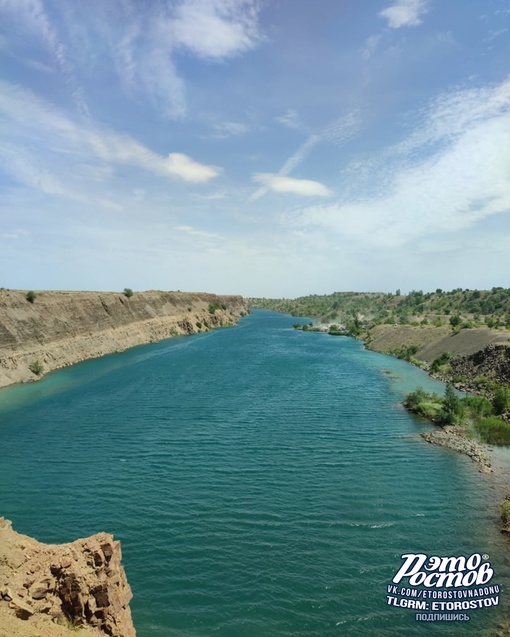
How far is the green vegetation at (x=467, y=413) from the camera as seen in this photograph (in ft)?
131

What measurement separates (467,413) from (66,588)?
1686 inches

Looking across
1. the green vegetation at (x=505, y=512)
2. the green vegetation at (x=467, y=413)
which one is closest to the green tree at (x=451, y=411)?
the green vegetation at (x=467, y=413)

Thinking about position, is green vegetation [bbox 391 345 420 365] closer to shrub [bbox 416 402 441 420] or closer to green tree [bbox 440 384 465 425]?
shrub [bbox 416 402 441 420]

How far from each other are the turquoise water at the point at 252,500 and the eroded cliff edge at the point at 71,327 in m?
17.7

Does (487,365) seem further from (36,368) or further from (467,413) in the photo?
(36,368)

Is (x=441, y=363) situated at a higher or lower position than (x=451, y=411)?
higher

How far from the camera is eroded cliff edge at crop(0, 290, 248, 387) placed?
70.4 m

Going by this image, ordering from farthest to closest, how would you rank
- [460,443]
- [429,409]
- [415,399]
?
[415,399] < [429,409] < [460,443]

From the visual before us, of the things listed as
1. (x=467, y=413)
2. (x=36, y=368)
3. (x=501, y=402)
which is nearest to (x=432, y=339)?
(x=501, y=402)

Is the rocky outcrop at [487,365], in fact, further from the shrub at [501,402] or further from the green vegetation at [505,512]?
the green vegetation at [505,512]

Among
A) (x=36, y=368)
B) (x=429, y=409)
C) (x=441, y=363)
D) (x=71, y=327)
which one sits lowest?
(x=36, y=368)

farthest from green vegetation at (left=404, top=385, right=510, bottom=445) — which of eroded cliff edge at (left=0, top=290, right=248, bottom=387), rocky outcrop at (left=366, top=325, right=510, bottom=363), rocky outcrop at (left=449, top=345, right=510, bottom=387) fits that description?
eroded cliff edge at (left=0, top=290, right=248, bottom=387)

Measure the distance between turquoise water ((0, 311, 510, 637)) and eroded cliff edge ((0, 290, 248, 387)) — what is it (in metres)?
17.7

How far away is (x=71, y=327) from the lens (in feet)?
291
